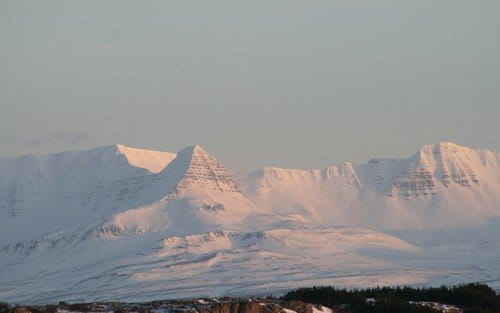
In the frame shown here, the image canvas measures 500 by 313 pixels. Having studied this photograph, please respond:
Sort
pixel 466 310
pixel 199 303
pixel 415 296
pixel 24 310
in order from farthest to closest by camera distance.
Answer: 1. pixel 415 296
2. pixel 466 310
3. pixel 199 303
4. pixel 24 310

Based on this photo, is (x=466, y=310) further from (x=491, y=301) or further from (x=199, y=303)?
(x=199, y=303)

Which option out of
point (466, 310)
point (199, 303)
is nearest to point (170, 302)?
point (199, 303)

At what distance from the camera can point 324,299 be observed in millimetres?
71250

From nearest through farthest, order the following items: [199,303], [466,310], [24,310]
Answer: [24,310] < [199,303] < [466,310]

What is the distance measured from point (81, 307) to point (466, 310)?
18609 millimetres

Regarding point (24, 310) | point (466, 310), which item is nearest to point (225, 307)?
point (24, 310)

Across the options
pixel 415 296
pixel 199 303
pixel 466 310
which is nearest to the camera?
pixel 199 303

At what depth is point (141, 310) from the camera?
205 feet

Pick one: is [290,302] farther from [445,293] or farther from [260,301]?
[445,293]

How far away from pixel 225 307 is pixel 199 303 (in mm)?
3108

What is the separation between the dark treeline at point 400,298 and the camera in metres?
67.8

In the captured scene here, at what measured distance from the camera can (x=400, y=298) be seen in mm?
A: 73562

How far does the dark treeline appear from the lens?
67750 millimetres

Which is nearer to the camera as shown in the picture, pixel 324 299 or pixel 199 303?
pixel 199 303
